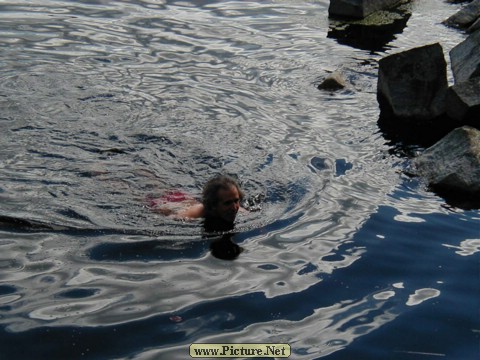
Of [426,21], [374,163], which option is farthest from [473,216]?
[426,21]

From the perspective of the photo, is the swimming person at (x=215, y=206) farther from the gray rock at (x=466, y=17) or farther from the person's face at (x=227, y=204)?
the gray rock at (x=466, y=17)

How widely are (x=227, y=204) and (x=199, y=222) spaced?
17.2 inches

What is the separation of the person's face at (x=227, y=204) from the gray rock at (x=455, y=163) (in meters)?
2.66

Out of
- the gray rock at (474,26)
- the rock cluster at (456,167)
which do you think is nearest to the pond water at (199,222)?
the rock cluster at (456,167)

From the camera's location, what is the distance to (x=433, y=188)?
9.98 meters

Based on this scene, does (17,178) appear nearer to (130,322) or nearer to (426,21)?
(130,322)

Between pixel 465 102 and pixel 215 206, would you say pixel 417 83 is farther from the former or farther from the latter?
pixel 215 206

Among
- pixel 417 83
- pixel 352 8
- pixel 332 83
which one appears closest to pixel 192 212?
pixel 417 83

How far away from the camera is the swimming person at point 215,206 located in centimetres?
864

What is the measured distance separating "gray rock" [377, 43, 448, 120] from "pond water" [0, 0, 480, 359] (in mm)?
479

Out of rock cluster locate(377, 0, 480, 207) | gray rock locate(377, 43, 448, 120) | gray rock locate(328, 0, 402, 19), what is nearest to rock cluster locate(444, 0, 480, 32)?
gray rock locate(328, 0, 402, 19)

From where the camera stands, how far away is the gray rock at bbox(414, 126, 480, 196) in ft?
32.2

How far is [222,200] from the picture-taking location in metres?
8.57

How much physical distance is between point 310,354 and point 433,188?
12.8 feet
